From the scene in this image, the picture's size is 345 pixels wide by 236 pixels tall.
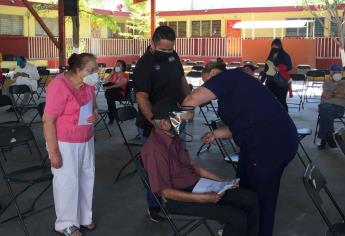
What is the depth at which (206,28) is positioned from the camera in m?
27.5

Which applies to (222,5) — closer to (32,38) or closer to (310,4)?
(310,4)

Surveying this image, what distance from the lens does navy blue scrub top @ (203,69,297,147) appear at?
3166 mm

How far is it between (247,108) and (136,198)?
2.25m

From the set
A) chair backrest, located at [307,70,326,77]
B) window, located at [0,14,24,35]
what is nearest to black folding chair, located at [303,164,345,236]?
chair backrest, located at [307,70,326,77]

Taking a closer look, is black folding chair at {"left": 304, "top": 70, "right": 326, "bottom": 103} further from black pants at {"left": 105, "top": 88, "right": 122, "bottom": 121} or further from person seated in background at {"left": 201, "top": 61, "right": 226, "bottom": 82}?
person seated in background at {"left": 201, "top": 61, "right": 226, "bottom": 82}

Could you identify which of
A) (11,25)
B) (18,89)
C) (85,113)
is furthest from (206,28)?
(85,113)

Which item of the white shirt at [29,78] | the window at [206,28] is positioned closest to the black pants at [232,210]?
the white shirt at [29,78]

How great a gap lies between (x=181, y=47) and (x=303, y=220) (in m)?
21.1

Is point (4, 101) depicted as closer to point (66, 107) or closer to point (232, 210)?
point (66, 107)

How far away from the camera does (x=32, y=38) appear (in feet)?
68.6

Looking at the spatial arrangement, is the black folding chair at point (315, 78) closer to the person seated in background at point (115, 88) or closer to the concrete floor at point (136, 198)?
the person seated in background at point (115, 88)

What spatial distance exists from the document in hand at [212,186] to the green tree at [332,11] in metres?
17.4

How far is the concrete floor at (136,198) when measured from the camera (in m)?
4.29

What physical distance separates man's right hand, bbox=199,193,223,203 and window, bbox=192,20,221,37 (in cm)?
2443
